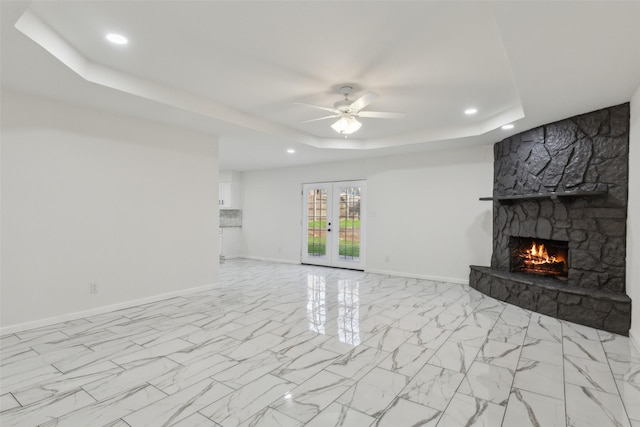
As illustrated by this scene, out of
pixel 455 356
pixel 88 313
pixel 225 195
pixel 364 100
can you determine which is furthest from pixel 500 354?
pixel 225 195

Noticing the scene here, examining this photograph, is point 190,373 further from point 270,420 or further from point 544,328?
point 544,328

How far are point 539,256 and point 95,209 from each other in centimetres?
618

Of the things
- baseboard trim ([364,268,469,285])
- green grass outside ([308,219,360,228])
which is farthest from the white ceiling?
green grass outside ([308,219,360,228])

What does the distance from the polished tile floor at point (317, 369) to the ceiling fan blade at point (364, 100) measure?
7.81 feet

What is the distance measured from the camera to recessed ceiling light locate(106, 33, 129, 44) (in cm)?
265

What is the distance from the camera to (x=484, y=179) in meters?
5.72

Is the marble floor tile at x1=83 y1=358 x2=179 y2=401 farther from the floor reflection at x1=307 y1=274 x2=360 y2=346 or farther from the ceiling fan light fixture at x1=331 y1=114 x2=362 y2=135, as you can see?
the ceiling fan light fixture at x1=331 y1=114 x2=362 y2=135

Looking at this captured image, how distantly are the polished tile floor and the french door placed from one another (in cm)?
298

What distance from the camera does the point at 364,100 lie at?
3.35 m

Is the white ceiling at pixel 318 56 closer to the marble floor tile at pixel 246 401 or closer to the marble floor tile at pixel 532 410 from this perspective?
the marble floor tile at pixel 532 410

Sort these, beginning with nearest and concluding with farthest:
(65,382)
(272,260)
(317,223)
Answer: (65,382) → (317,223) → (272,260)

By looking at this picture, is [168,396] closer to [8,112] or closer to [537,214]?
[8,112]

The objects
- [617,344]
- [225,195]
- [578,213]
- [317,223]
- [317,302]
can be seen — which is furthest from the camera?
[225,195]

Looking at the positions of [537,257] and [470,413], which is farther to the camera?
[537,257]
